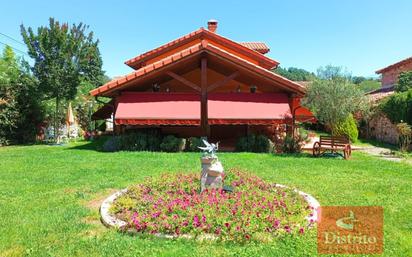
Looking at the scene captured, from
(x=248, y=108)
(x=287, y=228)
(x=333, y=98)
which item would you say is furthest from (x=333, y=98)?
(x=287, y=228)

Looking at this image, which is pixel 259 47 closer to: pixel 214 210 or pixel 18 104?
pixel 18 104

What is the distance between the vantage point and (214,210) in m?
7.03

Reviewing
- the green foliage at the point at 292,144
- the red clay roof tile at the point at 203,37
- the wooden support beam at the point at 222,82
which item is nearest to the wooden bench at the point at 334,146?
the green foliage at the point at 292,144

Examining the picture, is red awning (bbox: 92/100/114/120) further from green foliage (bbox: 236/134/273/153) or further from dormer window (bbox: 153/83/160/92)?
green foliage (bbox: 236/134/273/153)

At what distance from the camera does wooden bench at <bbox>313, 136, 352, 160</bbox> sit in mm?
17539

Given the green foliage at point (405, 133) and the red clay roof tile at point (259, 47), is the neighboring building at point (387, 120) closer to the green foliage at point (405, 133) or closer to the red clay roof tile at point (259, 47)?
the green foliage at point (405, 133)

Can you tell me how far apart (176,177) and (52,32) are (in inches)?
791

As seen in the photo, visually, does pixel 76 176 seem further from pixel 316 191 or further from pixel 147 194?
pixel 316 191

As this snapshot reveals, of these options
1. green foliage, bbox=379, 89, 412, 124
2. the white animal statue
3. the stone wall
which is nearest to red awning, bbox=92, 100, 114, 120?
the white animal statue

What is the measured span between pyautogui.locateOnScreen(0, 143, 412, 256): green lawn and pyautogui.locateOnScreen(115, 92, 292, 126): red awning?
8.88 feet

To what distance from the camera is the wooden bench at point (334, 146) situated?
1754 centimetres

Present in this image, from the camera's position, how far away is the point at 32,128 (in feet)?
87.0

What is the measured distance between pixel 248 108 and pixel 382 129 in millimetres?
17461

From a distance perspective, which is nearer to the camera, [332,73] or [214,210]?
[214,210]
